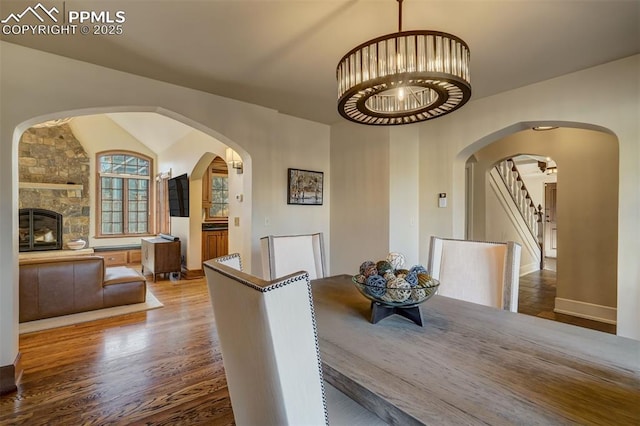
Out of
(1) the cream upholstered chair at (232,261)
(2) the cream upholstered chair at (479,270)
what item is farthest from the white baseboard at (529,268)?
(1) the cream upholstered chair at (232,261)

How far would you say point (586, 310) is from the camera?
3506mm

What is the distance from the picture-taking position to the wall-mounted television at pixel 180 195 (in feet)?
19.1

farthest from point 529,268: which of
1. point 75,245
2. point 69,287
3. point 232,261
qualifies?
→ point 75,245

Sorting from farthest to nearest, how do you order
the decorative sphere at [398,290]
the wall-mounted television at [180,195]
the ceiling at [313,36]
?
1. the wall-mounted television at [180,195]
2. the ceiling at [313,36]
3. the decorative sphere at [398,290]

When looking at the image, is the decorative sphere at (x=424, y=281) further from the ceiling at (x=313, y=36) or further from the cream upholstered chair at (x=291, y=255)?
the ceiling at (x=313, y=36)

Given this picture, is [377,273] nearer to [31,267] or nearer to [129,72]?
[129,72]

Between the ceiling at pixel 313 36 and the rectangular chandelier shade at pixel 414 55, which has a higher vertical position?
the ceiling at pixel 313 36

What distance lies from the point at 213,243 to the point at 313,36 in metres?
4.84

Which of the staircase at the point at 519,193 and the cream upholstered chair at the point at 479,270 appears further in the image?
the staircase at the point at 519,193

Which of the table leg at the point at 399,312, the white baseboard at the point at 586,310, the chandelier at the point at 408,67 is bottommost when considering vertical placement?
the white baseboard at the point at 586,310

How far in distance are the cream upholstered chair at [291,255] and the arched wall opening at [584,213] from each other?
2238 mm

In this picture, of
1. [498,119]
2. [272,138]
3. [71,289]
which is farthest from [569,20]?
[71,289]

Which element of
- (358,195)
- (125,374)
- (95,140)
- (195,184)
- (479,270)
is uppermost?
(95,140)

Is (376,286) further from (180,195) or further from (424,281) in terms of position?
(180,195)
